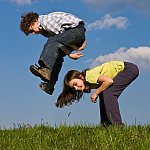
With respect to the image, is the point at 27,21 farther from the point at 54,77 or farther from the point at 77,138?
the point at 77,138

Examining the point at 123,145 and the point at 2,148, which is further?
the point at 2,148

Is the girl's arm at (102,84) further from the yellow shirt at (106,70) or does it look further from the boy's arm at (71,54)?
the boy's arm at (71,54)

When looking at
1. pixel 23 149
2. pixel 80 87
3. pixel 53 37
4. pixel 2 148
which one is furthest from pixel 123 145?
pixel 53 37

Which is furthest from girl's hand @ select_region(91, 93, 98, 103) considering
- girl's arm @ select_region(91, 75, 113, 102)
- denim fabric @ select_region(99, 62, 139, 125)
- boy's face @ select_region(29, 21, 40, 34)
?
boy's face @ select_region(29, 21, 40, 34)

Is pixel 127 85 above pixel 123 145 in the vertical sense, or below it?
above

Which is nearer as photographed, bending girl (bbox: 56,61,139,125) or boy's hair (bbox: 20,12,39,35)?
bending girl (bbox: 56,61,139,125)

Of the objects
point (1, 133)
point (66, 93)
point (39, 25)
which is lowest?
point (1, 133)

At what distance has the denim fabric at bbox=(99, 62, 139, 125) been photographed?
297 inches

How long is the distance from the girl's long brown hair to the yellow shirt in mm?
153

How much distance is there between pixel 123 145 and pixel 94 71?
2.63 metres

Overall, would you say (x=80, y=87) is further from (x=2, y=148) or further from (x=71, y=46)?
(x=2, y=148)

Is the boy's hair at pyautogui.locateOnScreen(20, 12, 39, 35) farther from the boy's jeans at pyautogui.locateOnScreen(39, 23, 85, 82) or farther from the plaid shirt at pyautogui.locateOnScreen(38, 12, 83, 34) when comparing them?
the boy's jeans at pyautogui.locateOnScreen(39, 23, 85, 82)

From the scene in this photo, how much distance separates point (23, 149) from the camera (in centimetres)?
568

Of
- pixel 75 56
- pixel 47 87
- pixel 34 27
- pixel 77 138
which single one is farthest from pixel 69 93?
pixel 77 138
